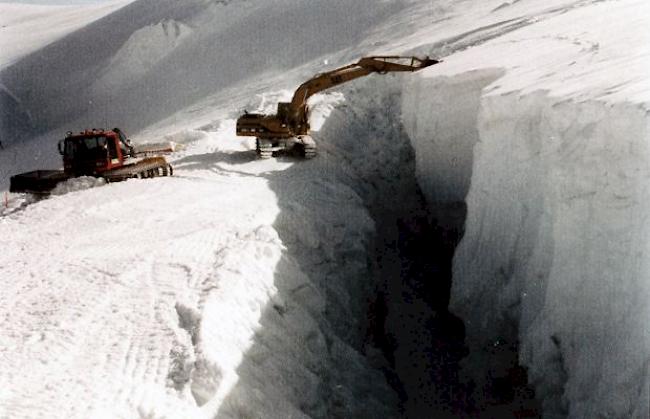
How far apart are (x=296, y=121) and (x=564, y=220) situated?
29.7 feet

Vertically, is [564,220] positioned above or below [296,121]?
below

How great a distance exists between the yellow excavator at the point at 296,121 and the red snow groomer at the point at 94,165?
227cm

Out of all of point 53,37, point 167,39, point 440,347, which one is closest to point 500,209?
point 440,347

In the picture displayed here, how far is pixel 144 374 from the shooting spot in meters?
7.74

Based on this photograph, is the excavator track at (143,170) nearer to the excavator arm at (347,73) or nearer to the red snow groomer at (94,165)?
the red snow groomer at (94,165)

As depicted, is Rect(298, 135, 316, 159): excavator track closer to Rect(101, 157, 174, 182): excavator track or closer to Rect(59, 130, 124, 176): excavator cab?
Rect(101, 157, 174, 182): excavator track

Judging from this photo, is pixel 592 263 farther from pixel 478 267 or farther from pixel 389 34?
pixel 389 34

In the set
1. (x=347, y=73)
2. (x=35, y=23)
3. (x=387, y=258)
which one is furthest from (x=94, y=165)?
(x=35, y=23)

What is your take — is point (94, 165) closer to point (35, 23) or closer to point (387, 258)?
point (387, 258)

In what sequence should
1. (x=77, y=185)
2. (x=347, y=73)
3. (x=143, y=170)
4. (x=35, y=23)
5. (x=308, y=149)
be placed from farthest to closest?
(x=35, y=23), (x=308, y=149), (x=347, y=73), (x=143, y=170), (x=77, y=185)

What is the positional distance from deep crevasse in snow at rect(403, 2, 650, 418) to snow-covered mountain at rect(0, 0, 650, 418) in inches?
1.4

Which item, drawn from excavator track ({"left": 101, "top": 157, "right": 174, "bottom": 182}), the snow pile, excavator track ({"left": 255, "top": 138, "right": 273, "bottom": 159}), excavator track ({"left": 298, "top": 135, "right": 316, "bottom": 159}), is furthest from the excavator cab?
excavator track ({"left": 298, "top": 135, "right": 316, "bottom": 159})

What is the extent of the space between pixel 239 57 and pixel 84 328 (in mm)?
19761

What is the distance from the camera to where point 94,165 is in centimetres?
1552
